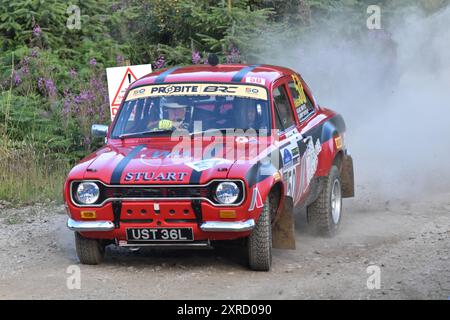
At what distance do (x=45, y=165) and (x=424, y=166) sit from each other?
18.4ft

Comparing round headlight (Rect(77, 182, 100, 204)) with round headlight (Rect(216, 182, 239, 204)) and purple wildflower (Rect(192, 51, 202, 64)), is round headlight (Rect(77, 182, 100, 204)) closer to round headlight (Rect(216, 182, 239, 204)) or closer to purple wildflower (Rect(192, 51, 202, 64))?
round headlight (Rect(216, 182, 239, 204))

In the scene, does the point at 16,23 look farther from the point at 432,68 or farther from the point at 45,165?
the point at 432,68

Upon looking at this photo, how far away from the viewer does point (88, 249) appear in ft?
25.0

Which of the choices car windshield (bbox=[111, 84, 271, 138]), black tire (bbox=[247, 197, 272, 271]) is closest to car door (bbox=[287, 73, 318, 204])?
car windshield (bbox=[111, 84, 271, 138])

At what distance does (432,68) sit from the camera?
18.1 m

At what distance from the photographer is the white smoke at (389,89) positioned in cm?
1336

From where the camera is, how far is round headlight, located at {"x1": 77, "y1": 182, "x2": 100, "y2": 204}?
7227mm

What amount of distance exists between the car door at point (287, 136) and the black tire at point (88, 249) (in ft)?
5.78

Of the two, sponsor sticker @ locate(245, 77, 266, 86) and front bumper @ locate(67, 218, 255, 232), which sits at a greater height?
sponsor sticker @ locate(245, 77, 266, 86)

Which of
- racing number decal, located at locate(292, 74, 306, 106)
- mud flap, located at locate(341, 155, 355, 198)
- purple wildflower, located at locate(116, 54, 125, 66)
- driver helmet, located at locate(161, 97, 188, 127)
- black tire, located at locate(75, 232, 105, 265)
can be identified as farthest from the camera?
purple wildflower, located at locate(116, 54, 125, 66)

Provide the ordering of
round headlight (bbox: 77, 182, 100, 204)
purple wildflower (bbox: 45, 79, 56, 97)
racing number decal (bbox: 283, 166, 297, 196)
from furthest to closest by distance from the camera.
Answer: purple wildflower (bbox: 45, 79, 56, 97) < racing number decal (bbox: 283, 166, 297, 196) < round headlight (bbox: 77, 182, 100, 204)

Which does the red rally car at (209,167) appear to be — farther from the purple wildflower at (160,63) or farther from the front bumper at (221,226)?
the purple wildflower at (160,63)

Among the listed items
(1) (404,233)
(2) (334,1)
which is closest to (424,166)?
(1) (404,233)

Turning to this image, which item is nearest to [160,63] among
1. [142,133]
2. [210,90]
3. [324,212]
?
[324,212]
